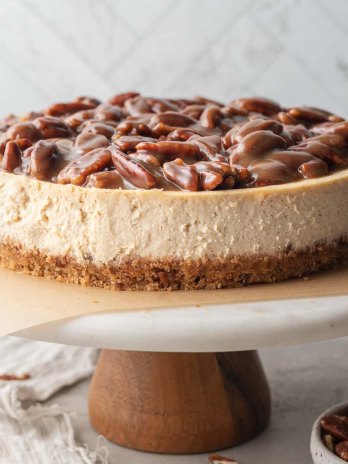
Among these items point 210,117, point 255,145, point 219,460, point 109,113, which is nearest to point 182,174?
point 255,145

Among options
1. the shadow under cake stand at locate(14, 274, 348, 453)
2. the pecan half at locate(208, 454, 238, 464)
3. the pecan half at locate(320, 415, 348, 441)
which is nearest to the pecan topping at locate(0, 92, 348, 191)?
the shadow under cake stand at locate(14, 274, 348, 453)

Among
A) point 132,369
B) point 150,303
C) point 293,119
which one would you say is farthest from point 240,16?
point 150,303

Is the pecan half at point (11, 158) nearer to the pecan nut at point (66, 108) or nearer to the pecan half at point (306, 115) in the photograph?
the pecan nut at point (66, 108)

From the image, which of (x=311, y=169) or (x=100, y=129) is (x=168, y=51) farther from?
(x=311, y=169)

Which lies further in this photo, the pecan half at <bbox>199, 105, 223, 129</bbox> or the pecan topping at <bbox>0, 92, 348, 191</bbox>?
the pecan half at <bbox>199, 105, 223, 129</bbox>

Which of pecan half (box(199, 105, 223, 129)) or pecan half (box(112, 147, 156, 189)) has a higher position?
pecan half (box(199, 105, 223, 129))

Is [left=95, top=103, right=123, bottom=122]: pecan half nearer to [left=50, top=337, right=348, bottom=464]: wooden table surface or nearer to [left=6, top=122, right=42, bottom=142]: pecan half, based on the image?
[left=6, top=122, right=42, bottom=142]: pecan half

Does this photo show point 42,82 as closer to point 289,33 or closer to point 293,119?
point 289,33
